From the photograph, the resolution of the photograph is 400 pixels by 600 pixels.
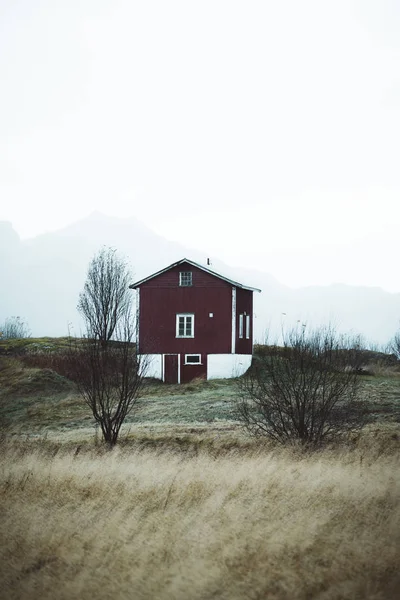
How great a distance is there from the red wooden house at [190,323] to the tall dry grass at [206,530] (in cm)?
2248

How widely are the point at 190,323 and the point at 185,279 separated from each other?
2.60 meters

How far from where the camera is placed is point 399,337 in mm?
53500

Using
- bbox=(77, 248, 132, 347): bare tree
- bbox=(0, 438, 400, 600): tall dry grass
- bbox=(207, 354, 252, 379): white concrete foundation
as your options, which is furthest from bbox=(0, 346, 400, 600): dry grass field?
bbox=(77, 248, 132, 347): bare tree

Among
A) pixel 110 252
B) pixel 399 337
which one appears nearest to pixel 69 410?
pixel 110 252

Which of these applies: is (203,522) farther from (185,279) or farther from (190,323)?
(185,279)

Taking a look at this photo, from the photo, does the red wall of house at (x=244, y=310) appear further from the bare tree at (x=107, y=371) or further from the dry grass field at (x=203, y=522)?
the dry grass field at (x=203, y=522)

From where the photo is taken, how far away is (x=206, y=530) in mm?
7699

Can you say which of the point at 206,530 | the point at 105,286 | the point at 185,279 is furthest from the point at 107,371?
the point at 105,286

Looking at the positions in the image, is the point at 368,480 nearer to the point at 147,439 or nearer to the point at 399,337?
the point at 147,439

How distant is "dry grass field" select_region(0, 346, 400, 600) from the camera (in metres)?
6.38

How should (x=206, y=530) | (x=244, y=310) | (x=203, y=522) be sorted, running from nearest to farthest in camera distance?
(x=206, y=530) < (x=203, y=522) < (x=244, y=310)

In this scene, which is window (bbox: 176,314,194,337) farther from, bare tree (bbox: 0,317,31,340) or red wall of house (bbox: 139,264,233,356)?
bare tree (bbox: 0,317,31,340)

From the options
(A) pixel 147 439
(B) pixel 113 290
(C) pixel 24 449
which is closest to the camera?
(C) pixel 24 449

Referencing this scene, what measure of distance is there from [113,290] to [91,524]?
41777mm
